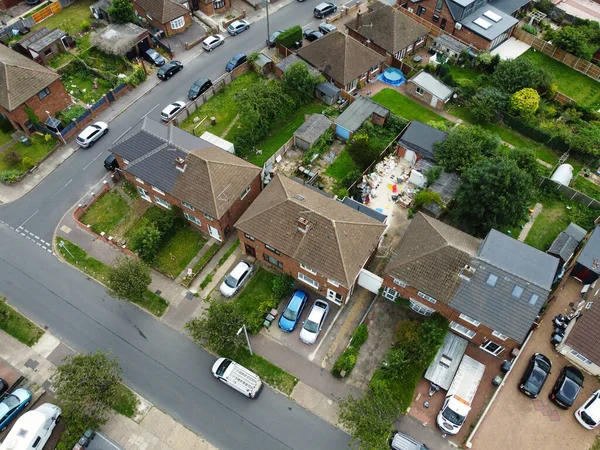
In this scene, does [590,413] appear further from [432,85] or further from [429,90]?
[432,85]

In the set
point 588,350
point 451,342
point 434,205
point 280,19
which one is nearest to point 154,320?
point 451,342

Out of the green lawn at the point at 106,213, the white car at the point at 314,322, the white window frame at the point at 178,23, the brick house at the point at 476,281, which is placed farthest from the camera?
the white window frame at the point at 178,23

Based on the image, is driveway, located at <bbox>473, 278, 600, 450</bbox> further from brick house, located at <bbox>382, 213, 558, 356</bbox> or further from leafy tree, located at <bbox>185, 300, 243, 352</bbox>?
leafy tree, located at <bbox>185, 300, 243, 352</bbox>

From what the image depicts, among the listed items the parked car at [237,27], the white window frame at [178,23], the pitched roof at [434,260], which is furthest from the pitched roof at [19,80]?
the pitched roof at [434,260]

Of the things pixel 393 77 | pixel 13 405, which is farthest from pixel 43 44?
pixel 393 77

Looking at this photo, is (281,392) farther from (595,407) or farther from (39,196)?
(39,196)

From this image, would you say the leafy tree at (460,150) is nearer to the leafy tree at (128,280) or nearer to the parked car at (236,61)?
the parked car at (236,61)
